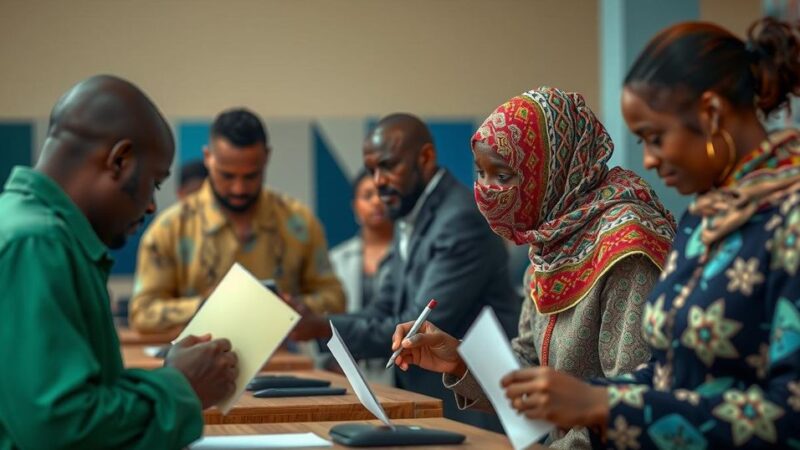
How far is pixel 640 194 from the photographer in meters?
2.62

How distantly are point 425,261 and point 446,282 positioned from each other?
0.19 meters

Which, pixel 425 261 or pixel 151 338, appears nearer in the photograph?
pixel 425 261

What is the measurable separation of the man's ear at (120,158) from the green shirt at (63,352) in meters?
0.10

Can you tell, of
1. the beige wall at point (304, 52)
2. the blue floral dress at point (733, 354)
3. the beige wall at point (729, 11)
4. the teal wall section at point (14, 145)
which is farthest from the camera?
Result: the beige wall at point (729, 11)

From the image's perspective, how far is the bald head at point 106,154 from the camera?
2023 millimetres

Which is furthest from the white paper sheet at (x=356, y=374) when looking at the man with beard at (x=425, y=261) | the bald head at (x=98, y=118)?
the man with beard at (x=425, y=261)

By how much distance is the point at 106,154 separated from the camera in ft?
6.66

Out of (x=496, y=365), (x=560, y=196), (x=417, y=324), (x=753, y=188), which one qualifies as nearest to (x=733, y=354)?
(x=753, y=188)

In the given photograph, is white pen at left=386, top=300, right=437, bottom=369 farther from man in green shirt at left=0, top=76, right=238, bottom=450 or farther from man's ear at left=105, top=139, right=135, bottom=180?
man's ear at left=105, top=139, right=135, bottom=180

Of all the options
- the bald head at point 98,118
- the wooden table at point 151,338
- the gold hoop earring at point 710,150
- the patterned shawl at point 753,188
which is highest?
the bald head at point 98,118

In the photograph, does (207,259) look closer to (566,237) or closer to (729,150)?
(566,237)

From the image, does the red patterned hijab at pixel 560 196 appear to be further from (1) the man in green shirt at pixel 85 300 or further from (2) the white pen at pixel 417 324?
(1) the man in green shirt at pixel 85 300

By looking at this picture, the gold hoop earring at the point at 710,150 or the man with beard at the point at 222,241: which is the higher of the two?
the gold hoop earring at the point at 710,150

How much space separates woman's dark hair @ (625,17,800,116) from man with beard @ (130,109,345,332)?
3.20 meters
